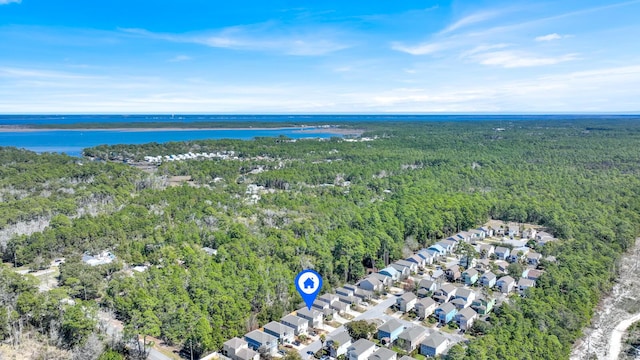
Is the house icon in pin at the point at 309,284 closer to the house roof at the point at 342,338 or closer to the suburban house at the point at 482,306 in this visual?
the house roof at the point at 342,338

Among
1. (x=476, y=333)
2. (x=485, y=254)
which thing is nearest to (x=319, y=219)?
(x=485, y=254)

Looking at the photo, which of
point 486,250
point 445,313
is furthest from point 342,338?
point 486,250

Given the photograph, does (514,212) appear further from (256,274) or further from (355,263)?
(256,274)

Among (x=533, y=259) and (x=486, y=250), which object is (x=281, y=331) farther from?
(x=533, y=259)

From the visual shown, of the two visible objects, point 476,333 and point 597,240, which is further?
point 597,240

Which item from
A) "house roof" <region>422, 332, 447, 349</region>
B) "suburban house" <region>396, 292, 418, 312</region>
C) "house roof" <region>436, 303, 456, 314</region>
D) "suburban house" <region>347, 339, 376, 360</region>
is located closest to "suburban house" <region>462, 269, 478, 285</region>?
"house roof" <region>436, 303, 456, 314</region>
